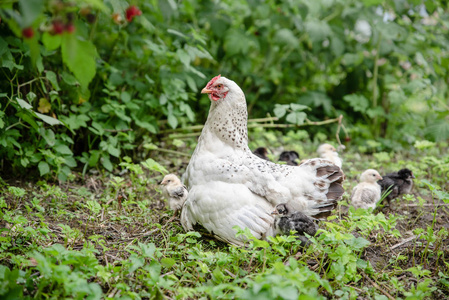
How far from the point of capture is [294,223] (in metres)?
2.99

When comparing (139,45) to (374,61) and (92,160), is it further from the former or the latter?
(374,61)

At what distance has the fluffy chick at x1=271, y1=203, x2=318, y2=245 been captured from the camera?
2.99 m

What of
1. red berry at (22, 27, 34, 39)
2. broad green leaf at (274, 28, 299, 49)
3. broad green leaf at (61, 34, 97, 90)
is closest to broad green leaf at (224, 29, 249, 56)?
broad green leaf at (274, 28, 299, 49)

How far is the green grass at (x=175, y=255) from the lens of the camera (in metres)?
2.28

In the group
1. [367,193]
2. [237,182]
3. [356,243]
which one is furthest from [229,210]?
[367,193]

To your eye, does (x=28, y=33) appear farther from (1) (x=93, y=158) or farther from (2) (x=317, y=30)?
(2) (x=317, y=30)

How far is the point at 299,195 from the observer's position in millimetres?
3213

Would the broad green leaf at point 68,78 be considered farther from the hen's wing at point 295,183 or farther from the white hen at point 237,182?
the hen's wing at point 295,183

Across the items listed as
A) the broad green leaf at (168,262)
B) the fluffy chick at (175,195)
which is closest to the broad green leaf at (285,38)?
the fluffy chick at (175,195)

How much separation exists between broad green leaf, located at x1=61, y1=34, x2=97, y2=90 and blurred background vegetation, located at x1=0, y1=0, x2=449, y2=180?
1.01 meters

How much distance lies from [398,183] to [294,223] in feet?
5.78

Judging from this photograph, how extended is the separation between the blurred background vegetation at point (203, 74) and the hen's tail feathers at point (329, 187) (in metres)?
1.27

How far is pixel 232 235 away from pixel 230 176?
18.8 inches

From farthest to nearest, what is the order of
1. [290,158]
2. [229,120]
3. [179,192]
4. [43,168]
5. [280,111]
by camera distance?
[290,158] → [280,111] → [43,168] → [179,192] → [229,120]
